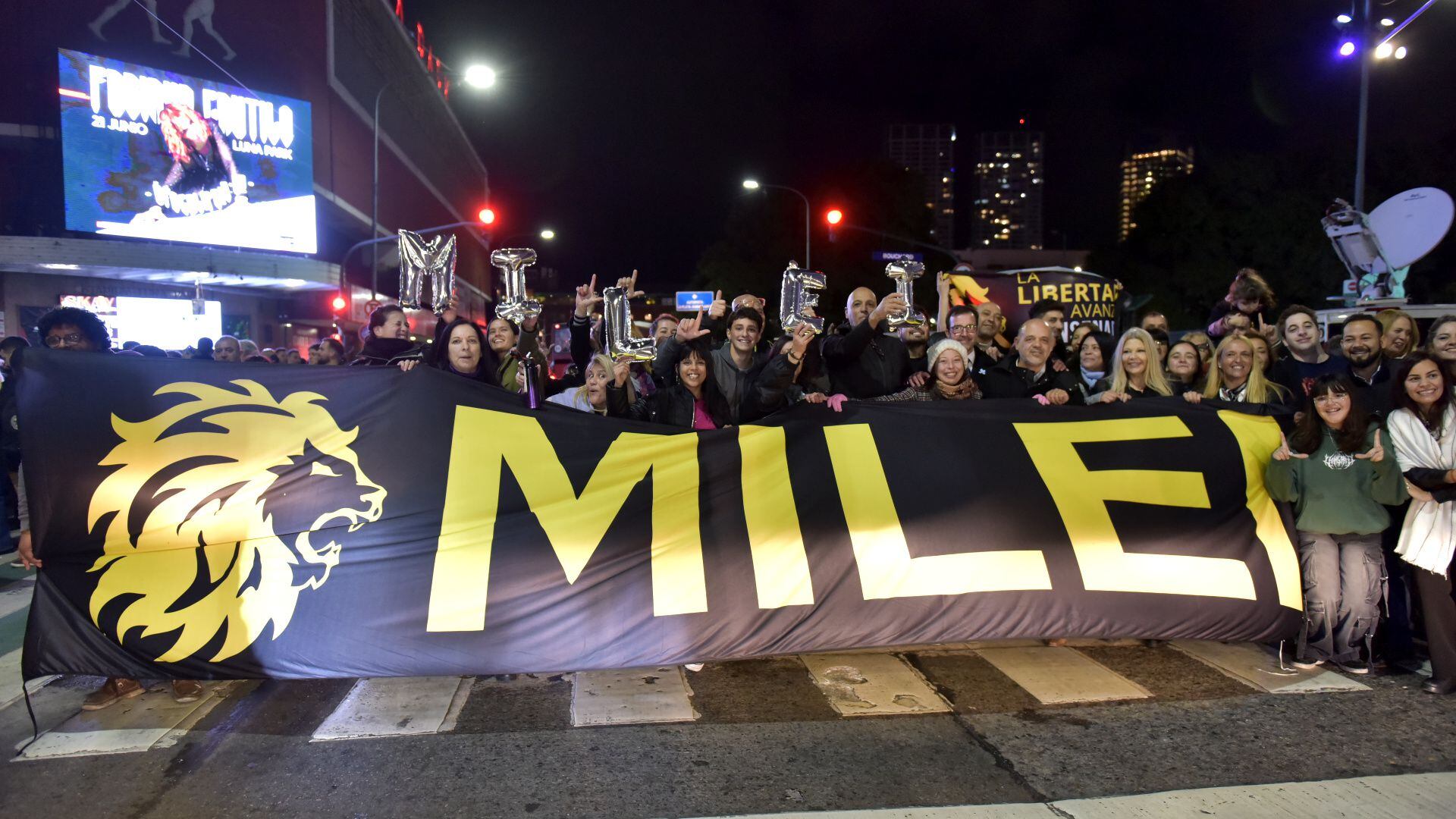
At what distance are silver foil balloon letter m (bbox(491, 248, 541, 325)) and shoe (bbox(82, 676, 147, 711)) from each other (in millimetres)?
2843

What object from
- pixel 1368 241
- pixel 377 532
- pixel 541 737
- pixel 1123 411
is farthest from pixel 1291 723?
pixel 1368 241

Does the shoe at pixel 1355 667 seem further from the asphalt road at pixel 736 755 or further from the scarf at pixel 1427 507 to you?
the scarf at pixel 1427 507

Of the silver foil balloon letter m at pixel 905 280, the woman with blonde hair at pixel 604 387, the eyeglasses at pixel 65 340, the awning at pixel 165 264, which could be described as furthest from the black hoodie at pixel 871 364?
the awning at pixel 165 264

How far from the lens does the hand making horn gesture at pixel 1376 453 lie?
4444 mm

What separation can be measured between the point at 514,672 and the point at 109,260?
24.2 m

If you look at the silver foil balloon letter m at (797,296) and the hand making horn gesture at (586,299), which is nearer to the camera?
the silver foil balloon letter m at (797,296)

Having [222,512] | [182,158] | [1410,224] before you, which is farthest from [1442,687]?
[182,158]

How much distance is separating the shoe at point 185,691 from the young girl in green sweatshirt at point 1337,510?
5824 millimetres

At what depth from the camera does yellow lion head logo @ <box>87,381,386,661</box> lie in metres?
4.16

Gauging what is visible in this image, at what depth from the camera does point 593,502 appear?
4.57m

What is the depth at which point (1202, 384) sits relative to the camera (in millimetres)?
5895

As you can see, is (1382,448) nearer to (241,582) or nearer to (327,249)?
(241,582)

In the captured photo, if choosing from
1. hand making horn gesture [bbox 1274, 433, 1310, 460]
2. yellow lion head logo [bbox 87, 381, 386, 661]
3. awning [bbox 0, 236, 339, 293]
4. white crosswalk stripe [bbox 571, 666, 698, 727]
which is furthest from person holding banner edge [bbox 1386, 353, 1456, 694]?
awning [bbox 0, 236, 339, 293]

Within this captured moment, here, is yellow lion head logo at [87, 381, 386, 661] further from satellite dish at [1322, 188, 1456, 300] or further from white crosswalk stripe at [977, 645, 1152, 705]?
satellite dish at [1322, 188, 1456, 300]
